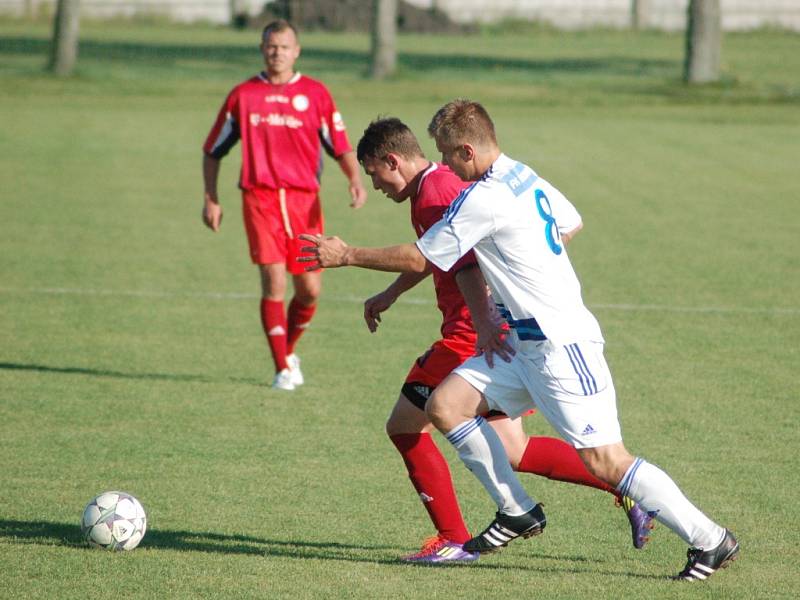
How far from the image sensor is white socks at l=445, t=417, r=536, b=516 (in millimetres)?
5578

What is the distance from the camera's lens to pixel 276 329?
365 inches

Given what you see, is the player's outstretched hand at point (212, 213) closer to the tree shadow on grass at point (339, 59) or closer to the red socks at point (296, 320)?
the red socks at point (296, 320)

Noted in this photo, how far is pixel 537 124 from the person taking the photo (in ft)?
88.2

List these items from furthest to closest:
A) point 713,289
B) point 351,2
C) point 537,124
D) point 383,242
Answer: point 351,2, point 537,124, point 383,242, point 713,289

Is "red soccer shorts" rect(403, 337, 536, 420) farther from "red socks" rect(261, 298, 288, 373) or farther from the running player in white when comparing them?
"red socks" rect(261, 298, 288, 373)

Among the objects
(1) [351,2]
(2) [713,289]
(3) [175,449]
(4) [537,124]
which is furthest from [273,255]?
(1) [351,2]

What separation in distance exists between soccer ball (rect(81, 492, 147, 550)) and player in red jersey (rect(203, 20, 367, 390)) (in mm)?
3241

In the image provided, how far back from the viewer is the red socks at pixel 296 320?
9633 millimetres

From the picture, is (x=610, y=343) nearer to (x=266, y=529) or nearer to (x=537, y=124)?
(x=266, y=529)

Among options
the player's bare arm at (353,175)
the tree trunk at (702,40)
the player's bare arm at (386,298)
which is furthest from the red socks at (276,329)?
the tree trunk at (702,40)

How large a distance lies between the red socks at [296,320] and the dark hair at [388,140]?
3.91 meters

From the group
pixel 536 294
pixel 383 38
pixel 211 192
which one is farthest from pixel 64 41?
pixel 536 294

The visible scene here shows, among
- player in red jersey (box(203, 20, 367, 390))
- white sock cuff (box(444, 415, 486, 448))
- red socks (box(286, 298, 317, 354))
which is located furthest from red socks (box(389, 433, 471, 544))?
red socks (box(286, 298, 317, 354))

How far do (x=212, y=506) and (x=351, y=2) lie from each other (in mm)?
44868
